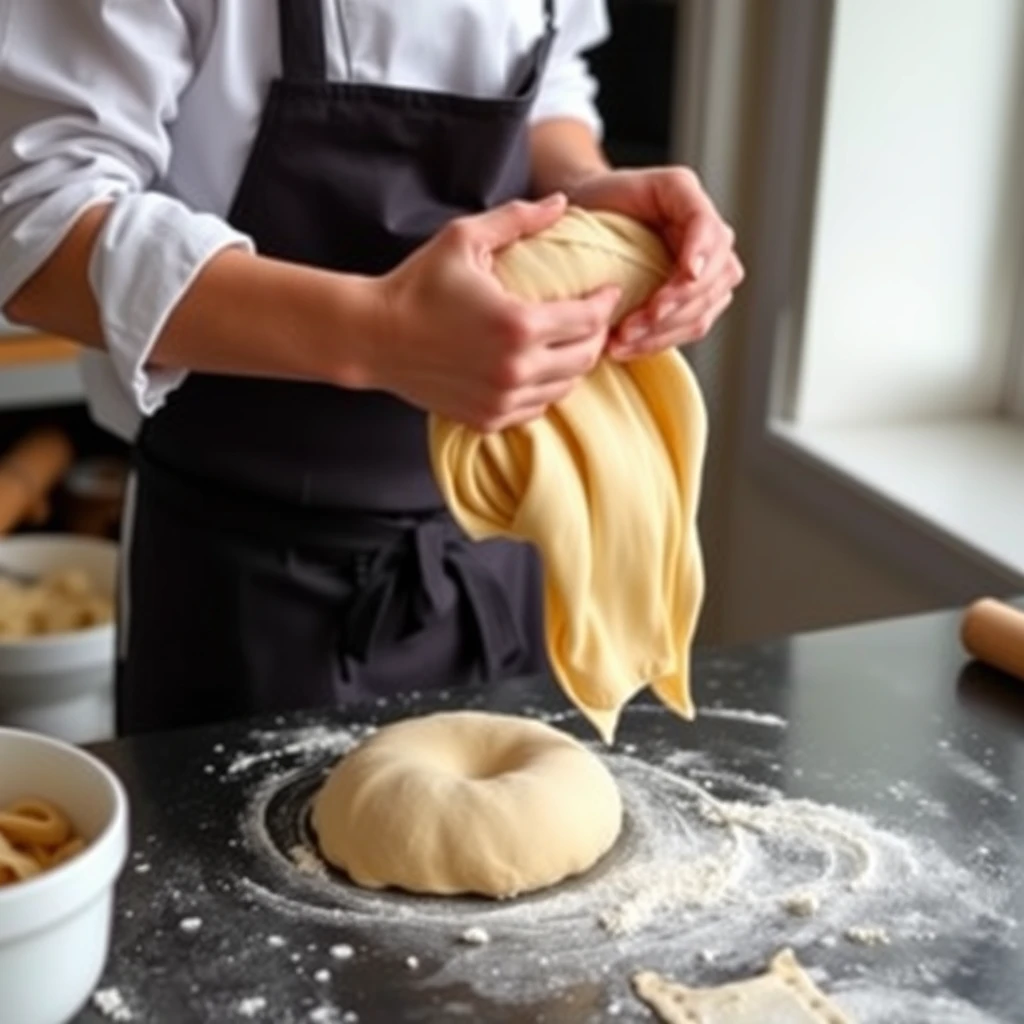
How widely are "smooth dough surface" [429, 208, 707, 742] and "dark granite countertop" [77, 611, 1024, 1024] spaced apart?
0.26 feet

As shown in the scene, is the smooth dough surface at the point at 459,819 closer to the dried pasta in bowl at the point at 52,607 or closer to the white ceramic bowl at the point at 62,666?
the white ceramic bowl at the point at 62,666

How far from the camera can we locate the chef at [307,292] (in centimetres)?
92

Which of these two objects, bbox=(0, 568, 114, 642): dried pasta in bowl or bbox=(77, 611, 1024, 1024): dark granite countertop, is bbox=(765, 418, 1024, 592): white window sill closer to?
bbox=(77, 611, 1024, 1024): dark granite countertop

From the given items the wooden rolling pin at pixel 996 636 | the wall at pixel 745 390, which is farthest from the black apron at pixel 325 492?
the wall at pixel 745 390

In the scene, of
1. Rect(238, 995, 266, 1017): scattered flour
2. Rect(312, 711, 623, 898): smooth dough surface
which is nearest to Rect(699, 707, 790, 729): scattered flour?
Rect(312, 711, 623, 898): smooth dough surface

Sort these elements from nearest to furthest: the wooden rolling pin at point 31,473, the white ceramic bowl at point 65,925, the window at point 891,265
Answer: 1. the white ceramic bowl at point 65,925
2. the window at point 891,265
3. the wooden rolling pin at point 31,473

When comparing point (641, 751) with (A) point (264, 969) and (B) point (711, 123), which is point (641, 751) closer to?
(A) point (264, 969)

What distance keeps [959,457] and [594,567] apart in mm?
820

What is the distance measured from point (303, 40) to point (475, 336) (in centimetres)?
23

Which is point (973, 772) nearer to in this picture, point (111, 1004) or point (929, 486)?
point (111, 1004)

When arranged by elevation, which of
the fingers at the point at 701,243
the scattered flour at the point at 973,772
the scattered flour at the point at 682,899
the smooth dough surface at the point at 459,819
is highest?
the fingers at the point at 701,243

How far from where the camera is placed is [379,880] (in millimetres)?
902

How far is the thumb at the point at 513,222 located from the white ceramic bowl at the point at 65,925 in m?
0.28

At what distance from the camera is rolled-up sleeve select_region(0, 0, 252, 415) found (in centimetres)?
93
